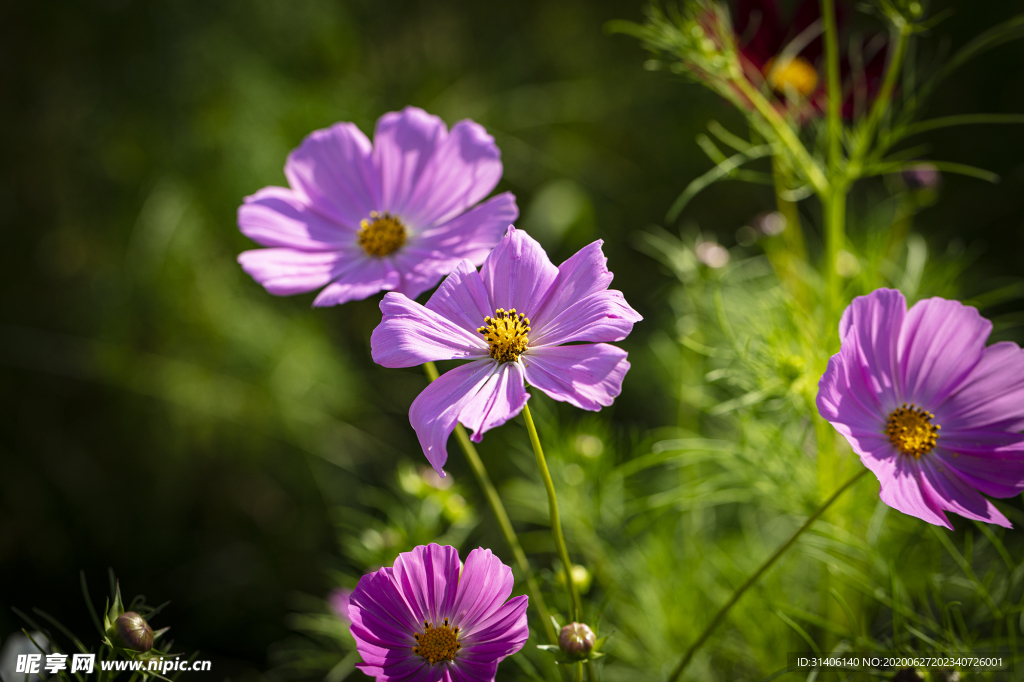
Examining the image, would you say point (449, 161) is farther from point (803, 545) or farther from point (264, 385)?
point (264, 385)

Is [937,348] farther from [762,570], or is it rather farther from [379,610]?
[379,610]

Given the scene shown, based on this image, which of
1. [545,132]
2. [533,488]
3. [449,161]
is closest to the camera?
[449,161]

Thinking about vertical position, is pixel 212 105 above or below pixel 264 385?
above

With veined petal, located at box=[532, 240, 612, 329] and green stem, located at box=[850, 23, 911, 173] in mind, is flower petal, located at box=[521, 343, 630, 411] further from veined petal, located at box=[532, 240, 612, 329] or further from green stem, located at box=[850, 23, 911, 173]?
green stem, located at box=[850, 23, 911, 173]

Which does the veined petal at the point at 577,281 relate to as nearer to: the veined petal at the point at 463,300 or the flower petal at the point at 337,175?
the veined petal at the point at 463,300

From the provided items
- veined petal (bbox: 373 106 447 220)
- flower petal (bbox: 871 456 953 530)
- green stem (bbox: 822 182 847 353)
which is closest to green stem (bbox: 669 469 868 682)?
flower petal (bbox: 871 456 953 530)

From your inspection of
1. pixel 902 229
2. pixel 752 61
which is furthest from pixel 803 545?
pixel 902 229

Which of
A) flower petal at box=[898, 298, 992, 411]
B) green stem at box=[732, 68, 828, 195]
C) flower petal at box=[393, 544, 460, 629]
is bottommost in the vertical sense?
flower petal at box=[393, 544, 460, 629]
